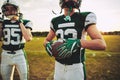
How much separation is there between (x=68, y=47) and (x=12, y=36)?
2433 mm

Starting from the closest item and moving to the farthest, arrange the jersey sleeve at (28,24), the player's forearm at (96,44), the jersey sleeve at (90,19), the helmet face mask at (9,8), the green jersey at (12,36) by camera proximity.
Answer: the player's forearm at (96,44), the jersey sleeve at (90,19), the helmet face mask at (9,8), the green jersey at (12,36), the jersey sleeve at (28,24)

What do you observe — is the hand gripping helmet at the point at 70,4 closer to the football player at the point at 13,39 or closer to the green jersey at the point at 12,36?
the football player at the point at 13,39

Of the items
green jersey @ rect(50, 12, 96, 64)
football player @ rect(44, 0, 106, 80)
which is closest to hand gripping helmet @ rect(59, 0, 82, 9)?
football player @ rect(44, 0, 106, 80)

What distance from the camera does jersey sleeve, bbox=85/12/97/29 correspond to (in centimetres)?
351

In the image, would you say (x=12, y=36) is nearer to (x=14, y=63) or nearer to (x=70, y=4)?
(x=14, y=63)

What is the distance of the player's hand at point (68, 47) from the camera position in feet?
11.0

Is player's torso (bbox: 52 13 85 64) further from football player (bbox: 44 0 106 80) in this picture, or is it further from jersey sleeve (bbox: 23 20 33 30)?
jersey sleeve (bbox: 23 20 33 30)

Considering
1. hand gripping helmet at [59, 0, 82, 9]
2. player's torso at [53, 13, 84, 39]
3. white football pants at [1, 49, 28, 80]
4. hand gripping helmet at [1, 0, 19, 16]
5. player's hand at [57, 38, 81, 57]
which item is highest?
hand gripping helmet at [1, 0, 19, 16]

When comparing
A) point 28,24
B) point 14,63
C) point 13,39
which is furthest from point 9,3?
point 14,63

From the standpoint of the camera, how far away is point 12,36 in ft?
18.0

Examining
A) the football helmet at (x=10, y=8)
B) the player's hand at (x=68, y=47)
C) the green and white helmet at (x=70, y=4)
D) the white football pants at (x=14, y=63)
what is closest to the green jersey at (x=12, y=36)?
the white football pants at (x=14, y=63)

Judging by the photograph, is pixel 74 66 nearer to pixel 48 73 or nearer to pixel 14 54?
pixel 14 54

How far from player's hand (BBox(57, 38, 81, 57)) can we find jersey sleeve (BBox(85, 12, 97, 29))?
32 centimetres

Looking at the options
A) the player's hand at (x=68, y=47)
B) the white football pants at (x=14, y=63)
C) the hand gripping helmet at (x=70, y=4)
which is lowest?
the white football pants at (x=14, y=63)
